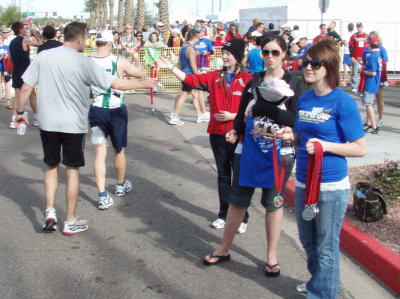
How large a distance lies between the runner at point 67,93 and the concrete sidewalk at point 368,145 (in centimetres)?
210

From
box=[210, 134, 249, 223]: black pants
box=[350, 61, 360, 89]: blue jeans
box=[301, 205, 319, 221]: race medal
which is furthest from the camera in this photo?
box=[350, 61, 360, 89]: blue jeans

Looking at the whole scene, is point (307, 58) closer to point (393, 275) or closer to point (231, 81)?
point (231, 81)

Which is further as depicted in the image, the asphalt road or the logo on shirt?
the asphalt road

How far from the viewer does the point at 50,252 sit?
4547 mm

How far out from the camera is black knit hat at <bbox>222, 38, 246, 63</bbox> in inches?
181

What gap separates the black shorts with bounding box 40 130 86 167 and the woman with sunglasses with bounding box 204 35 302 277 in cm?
159

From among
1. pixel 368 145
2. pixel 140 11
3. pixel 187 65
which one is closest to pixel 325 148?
pixel 368 145

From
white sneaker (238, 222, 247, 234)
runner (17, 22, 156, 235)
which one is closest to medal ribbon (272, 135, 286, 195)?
white sneaker (238, 222, 247, 234)

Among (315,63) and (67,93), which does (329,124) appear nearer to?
(315,63)

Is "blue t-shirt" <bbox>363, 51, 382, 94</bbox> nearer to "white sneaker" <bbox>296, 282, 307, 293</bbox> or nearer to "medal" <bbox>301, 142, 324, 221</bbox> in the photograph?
"white sneaker" <bbox>296, 282, 307, 293</bbox>

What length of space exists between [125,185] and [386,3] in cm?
1770

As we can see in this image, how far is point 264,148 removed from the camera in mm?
3855

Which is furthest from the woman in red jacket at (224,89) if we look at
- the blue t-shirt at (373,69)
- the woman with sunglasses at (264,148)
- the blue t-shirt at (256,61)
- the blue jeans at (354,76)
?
the blue jeans at (354,76)

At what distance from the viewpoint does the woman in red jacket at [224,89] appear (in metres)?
4.60
